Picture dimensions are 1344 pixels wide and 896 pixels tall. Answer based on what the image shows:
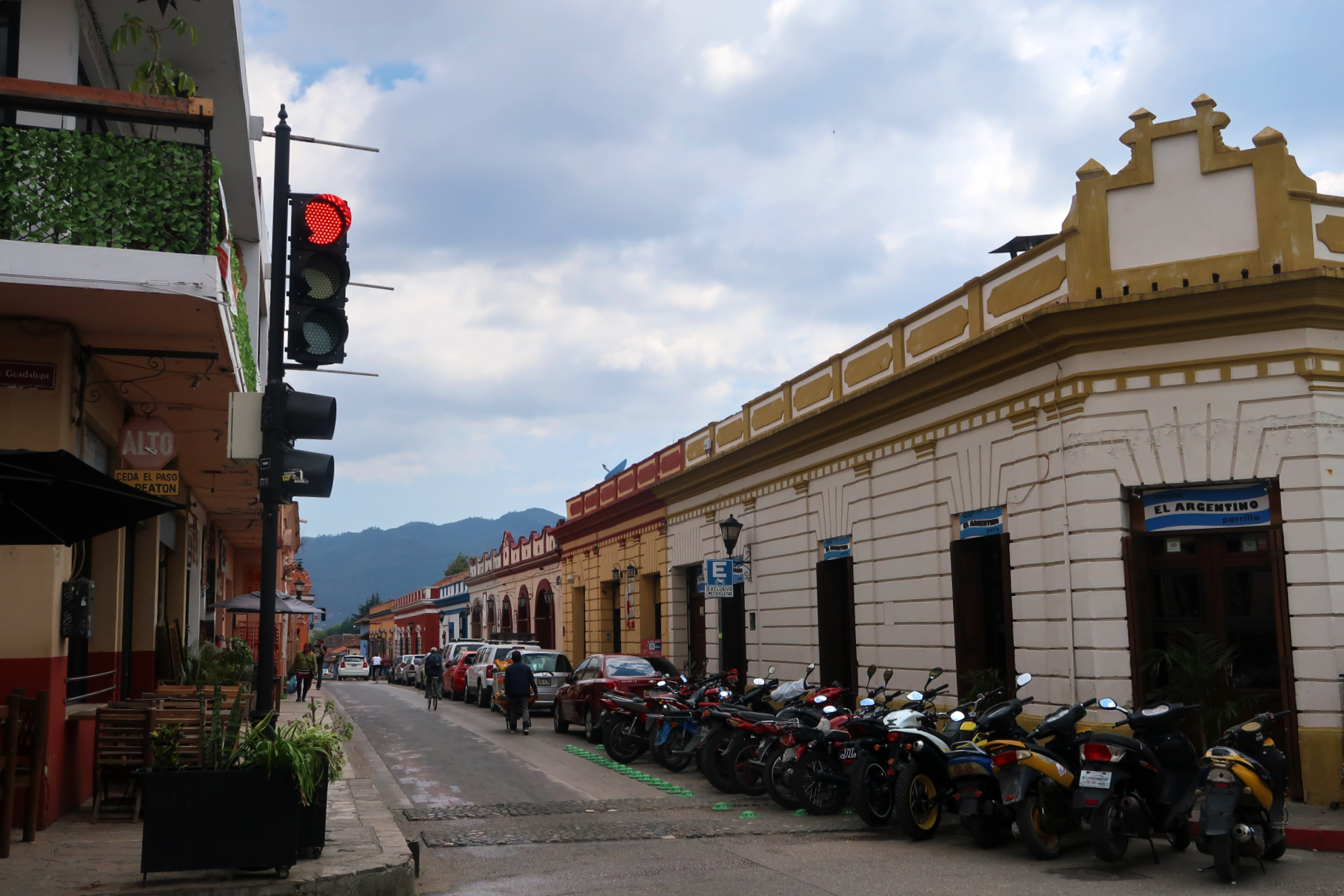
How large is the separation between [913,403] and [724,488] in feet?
29.0

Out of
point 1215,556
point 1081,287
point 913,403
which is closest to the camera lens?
point 1215,556

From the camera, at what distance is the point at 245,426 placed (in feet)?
26.5

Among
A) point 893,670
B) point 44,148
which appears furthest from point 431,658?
point 44,148

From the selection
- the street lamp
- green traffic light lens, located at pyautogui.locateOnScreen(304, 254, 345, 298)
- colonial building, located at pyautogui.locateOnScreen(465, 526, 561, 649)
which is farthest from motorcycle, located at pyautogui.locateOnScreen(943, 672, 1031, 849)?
colonial building, located at pyautogui.locateOnScreen(465, 526, 561, 649)

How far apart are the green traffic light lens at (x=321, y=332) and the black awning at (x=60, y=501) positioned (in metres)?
1.30

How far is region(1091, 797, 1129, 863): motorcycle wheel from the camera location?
898 centimetres

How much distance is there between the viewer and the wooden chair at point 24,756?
26.8 feet

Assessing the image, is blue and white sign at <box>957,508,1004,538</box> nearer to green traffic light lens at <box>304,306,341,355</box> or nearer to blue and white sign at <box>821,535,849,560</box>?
blue and white sign at <box>821,535,849,560</box>

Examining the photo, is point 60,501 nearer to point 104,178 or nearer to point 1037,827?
point 104,178

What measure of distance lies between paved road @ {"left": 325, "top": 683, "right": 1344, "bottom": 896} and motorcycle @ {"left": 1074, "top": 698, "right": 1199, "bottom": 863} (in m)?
0.27

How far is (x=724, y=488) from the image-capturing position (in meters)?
25.4

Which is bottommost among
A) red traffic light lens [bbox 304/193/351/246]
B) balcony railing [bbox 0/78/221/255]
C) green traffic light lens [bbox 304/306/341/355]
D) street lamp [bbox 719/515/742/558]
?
street lamp [bbox 719/515/742/558]

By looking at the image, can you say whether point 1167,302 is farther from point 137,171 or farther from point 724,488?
point 724,488

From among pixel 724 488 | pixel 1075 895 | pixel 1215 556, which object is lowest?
pixel 1075 895
